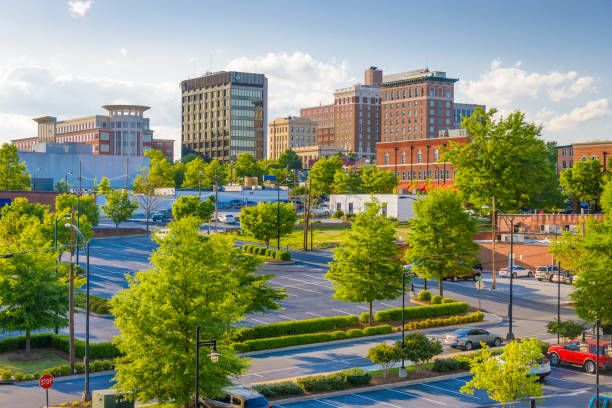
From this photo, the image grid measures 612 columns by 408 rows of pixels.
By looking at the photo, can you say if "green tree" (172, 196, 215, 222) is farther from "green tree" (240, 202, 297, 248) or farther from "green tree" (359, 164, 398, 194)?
"green tree" (359, 164, 398, 194)

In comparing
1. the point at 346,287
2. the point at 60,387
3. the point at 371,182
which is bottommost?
the point at 60,387

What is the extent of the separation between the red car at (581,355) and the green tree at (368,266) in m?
12.5

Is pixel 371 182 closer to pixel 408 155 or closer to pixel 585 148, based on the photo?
pixel 408 155

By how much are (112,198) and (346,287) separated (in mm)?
54385

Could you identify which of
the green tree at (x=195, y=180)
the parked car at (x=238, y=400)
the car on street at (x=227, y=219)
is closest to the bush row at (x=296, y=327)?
the parked car at (x=238, y=400)

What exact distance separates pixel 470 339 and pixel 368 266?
895cm

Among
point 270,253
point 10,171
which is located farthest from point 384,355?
point 10,171

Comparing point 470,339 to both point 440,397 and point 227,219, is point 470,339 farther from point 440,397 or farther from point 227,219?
point 227,219

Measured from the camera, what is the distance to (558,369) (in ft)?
124

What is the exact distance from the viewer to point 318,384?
32.8 m

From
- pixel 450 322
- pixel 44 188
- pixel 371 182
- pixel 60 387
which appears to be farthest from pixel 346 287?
pixel 44 188

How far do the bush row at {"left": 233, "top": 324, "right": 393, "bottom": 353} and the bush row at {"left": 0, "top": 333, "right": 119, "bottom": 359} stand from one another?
24.1 feet

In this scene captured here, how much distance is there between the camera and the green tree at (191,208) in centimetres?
8412

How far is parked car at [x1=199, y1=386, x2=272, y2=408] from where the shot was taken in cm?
2752
